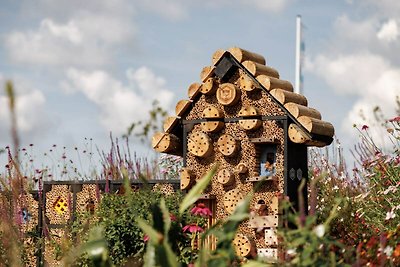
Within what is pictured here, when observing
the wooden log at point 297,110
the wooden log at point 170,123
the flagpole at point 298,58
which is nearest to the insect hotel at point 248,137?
the wooden log at point 297,110

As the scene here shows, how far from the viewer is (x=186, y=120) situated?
878cm

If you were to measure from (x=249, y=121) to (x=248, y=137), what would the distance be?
205mm

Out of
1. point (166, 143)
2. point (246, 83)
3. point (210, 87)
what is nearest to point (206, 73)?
point (210, 87)

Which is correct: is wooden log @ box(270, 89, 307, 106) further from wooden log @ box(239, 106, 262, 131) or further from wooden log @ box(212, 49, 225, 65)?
wooden log @ box(212, 49, 225, 65)

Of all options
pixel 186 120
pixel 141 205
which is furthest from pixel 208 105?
pixel 141 205

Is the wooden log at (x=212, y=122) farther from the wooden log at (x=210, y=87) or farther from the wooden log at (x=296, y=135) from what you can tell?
the wooden log at (x=296, y=135)

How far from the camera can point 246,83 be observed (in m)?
8.30

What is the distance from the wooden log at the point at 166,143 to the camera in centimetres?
890

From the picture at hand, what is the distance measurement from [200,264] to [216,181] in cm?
533

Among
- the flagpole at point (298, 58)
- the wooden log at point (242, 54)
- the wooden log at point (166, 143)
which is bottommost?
the wooden log at point (166, 143)

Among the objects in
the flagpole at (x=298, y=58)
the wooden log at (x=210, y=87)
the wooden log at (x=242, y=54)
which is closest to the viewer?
the wooden log at (x=242, y=54)

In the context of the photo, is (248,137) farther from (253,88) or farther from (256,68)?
(256,68)

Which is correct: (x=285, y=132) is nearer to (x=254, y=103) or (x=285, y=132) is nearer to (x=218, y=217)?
(x=254, y=103)

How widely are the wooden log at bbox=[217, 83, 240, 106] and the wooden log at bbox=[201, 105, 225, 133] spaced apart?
0.12 m
